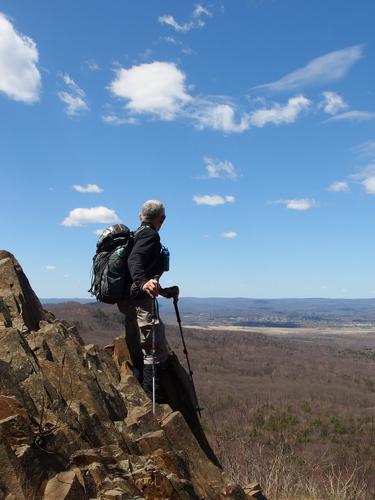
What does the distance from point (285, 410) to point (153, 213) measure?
130ft

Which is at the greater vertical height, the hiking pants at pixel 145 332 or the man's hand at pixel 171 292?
the man's hand at pixel 171 292

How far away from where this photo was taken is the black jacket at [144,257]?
648 cm

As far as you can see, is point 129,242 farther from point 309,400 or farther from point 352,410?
point 309,400

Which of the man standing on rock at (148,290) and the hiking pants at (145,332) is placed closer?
the man standing on rock at (148,290)

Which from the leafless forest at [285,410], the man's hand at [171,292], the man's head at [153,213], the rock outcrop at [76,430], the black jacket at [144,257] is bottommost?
the leafless forest at [285,410]

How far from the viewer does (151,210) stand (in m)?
6.88

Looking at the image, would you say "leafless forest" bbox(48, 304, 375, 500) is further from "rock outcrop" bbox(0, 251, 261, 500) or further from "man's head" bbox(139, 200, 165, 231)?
"man's head" bbox(139, 200, 165, 231)

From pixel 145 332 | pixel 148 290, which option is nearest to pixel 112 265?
pixel 148 290

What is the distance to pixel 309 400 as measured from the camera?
48562 millimetres

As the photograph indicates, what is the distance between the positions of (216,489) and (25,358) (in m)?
2.62

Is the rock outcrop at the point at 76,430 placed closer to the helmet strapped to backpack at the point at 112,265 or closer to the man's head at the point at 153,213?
the helmet strapped to backpack at the point at 112,265

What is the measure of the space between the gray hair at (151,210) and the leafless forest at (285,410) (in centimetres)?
327

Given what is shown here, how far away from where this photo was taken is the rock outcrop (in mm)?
4074

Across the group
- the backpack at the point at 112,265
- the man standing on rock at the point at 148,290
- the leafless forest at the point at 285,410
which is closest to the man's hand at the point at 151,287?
the man standing on rock at the point at 148,290
